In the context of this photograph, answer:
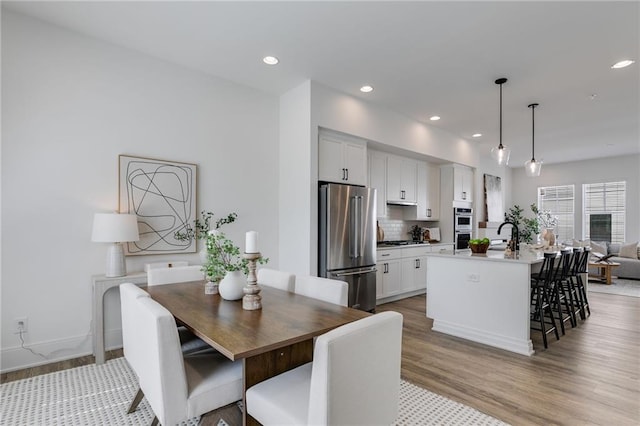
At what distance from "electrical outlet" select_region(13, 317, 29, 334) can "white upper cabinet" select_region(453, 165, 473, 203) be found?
611 cm

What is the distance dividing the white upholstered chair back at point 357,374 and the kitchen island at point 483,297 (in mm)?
2250

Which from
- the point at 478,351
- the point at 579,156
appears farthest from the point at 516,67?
the point at 579,156

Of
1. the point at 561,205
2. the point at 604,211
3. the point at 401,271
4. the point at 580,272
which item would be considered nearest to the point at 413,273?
the point at 401,271

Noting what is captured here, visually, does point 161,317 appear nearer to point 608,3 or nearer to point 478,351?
point 478,351

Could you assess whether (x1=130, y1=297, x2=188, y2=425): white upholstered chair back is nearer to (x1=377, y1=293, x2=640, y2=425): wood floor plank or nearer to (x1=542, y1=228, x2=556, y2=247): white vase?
(x1=377, y1=293, x2=640, y2=425): wood floor plank

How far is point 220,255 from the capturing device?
Result: 6.82 ft

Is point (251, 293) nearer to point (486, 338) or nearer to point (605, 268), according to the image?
point (486, 338)

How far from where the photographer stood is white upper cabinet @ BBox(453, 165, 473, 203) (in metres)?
6.11

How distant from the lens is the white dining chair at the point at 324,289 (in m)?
2.08

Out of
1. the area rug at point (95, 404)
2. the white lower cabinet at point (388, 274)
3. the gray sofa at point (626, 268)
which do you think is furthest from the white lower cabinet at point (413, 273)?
the gray sofa at point (626, 268)

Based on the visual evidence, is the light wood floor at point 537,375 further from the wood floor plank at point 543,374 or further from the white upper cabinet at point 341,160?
the white upper cabinet at point 341,160

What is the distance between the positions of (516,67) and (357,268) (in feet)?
9.46

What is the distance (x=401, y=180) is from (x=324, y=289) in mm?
3879

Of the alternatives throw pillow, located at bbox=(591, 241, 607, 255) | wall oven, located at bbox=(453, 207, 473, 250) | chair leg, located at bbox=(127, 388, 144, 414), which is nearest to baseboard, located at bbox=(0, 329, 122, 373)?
chair leg, located at bbox=(127, 388, 144, 414)
